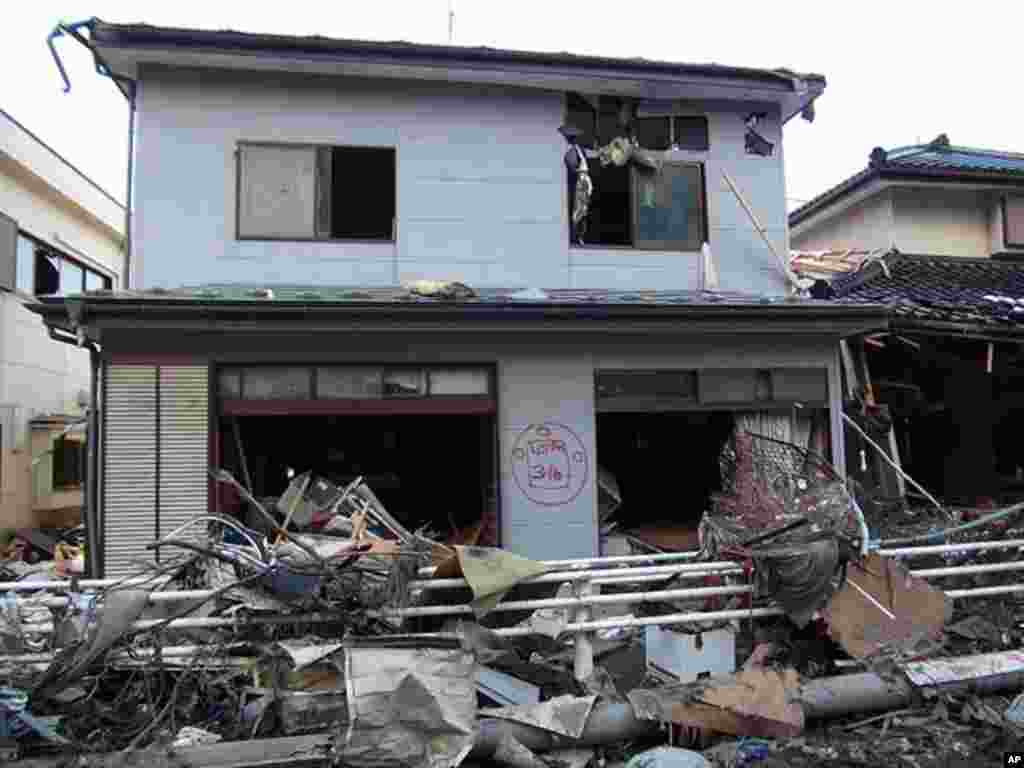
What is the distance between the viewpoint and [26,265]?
14.2m

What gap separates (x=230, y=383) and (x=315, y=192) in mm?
2644

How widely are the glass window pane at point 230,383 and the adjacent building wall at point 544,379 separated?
452mm

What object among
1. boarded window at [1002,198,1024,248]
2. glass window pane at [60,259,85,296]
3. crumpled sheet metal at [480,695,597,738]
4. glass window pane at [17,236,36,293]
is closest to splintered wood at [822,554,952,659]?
crumpled sheet metal at [480,695,597,738]

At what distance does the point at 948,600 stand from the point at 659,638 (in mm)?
2141

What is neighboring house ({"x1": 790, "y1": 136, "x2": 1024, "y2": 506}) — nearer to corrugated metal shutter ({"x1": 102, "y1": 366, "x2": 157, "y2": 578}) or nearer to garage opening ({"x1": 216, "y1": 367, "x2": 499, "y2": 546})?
garage opening ({"x1": 216, "y1": 367, "x2": 499, "y2": 546})

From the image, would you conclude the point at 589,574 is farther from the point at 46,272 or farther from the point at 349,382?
the point at 46,272

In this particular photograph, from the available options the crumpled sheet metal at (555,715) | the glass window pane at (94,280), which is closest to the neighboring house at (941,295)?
the crumpled sheet metal at (555,715)

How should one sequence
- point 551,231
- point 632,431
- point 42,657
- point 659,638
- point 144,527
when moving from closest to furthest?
1. point 42,657
2. point 659,638
3. point 144,527
4. point 551,231
5. point 632,431

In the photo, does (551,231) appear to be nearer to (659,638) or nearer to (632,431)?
(632,431)

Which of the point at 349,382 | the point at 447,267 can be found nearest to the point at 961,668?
the point at 349,382

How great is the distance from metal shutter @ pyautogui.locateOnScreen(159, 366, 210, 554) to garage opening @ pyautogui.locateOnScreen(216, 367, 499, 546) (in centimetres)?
26

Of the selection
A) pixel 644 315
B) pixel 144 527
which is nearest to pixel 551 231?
pixel 644 315

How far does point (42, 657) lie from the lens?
4.87m

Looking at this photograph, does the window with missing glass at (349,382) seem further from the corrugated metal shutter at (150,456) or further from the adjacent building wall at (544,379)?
the corrugated metal shutter at (150,456)
